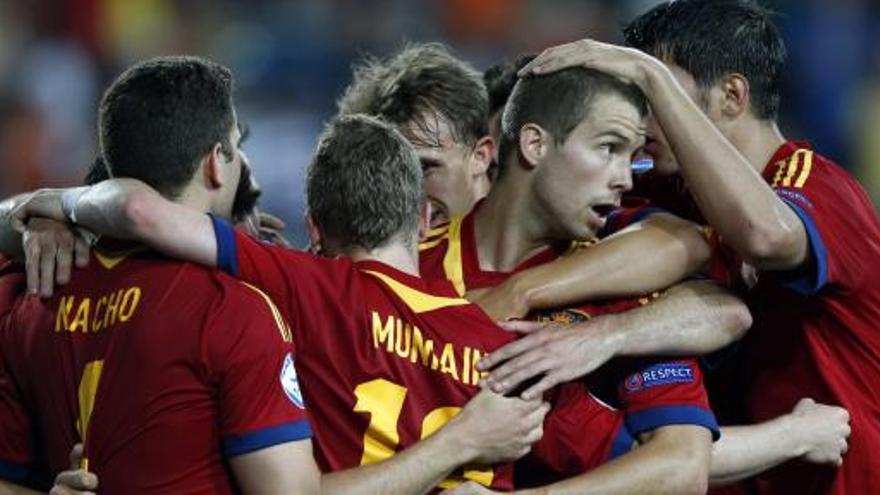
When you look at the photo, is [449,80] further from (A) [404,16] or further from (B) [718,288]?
(A) [404,16]

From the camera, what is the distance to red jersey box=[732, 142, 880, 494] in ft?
16.0

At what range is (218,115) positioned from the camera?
4273 millimetres

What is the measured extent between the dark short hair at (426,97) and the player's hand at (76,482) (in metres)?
2.09

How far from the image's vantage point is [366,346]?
4176 millimetres

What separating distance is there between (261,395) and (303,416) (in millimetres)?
116

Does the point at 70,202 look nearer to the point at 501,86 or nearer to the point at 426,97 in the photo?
the point at 426,97

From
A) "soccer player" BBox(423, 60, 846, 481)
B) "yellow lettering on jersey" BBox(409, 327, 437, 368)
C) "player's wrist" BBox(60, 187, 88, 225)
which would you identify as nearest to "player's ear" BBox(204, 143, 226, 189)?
"player's wrist" BBox(60, 187, 88, 225)

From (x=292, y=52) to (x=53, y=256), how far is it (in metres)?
8.42

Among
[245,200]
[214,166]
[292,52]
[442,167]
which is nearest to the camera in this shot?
[214,166]

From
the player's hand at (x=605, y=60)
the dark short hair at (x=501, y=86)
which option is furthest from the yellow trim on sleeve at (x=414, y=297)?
the dark short hair at (x=501, y=86)

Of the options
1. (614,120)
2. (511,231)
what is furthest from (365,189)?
(614,120)

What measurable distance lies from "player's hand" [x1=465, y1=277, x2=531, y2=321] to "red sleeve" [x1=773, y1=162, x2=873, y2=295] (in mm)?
794

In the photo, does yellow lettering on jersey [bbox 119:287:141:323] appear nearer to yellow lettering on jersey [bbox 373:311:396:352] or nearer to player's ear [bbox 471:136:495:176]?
yellow lettering on jersey [bbox 373:311:396:352]

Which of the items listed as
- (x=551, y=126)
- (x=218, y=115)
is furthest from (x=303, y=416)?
(x=551, y=126)
